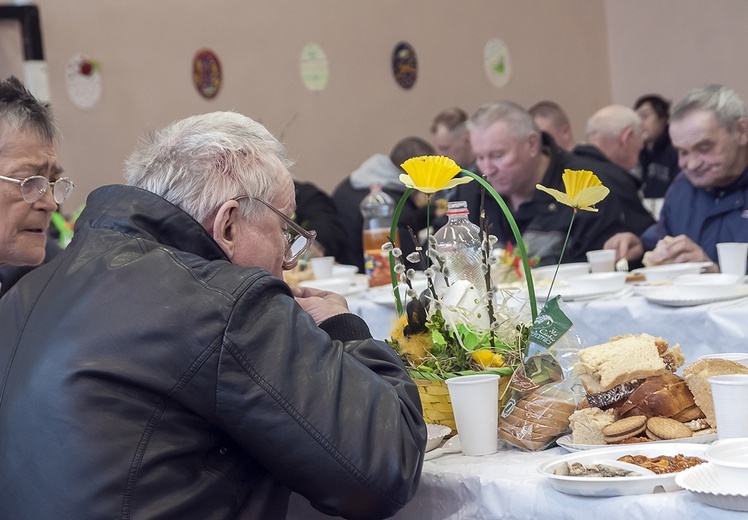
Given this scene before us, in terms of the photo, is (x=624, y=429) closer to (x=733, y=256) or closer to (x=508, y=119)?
(x=733, y=256)

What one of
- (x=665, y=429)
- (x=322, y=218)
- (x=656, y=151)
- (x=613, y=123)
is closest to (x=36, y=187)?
(x=665, y=429)

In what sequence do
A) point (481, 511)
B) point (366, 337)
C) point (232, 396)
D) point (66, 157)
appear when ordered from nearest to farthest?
point (232, 396)
point (481, 511)
point (366, 337)
point (66, 157)

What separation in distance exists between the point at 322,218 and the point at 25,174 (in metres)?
3.09

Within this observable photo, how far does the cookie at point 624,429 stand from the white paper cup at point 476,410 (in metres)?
0.18

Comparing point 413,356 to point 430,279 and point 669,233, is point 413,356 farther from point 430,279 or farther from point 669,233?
point 669,233

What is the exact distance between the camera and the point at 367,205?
4.83 m

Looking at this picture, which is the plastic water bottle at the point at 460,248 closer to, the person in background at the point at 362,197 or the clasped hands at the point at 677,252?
the clasped hands at the point at 677,252

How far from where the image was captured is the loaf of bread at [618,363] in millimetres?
1455

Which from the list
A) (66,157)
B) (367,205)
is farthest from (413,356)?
(66,157)

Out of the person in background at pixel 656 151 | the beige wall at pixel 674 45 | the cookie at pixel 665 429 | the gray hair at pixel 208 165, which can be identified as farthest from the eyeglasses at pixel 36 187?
the beige wall at pixel 674 45

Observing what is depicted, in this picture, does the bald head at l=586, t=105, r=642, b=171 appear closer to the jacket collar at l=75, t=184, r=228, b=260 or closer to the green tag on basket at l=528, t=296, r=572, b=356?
the green tag on basket at l=528, t=296, r=572, b=356

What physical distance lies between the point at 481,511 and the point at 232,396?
0.42 meters

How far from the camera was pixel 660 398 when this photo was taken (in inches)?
56.3

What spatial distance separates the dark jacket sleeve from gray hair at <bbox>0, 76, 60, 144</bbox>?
108cm
